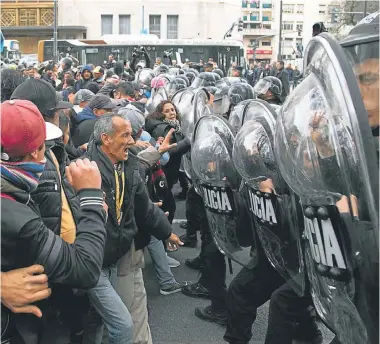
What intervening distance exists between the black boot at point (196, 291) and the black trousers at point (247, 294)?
4.40 ft

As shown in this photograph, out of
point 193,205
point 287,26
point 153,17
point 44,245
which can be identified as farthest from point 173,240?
point 287,26

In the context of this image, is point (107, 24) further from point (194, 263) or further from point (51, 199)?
point (51, 199)

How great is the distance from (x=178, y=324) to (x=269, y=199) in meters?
1.93

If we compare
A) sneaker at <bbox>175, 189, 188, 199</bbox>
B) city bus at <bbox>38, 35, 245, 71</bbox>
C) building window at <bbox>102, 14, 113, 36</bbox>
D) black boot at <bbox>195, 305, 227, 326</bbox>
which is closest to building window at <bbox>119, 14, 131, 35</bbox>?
building window at <bbox>102, 14, 113, 36</bbox>

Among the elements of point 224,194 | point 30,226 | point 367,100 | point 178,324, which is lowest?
point 178,324

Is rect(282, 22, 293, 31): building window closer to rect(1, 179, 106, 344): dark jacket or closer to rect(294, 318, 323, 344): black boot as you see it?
rect(294, 318, 323, 344): black boot

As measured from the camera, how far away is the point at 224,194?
3.50 metres

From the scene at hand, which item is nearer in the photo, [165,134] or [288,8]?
[165,134]

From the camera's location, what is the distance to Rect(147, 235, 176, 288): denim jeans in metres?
5.01

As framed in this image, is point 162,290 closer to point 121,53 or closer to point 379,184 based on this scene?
point 379,184

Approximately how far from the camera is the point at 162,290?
509 centimetres

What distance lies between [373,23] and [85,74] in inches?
458

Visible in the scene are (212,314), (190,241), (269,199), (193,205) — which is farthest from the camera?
(190,241)

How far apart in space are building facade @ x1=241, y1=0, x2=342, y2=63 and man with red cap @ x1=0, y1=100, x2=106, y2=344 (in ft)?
181
